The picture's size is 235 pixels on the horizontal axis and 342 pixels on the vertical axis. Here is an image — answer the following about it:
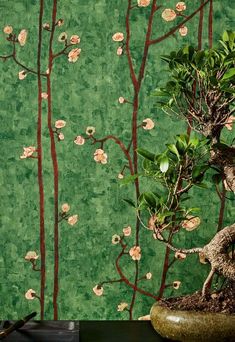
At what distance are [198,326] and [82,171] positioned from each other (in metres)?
0.73

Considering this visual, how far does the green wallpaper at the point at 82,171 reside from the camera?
2244 millimetres

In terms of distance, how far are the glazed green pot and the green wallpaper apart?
396mm

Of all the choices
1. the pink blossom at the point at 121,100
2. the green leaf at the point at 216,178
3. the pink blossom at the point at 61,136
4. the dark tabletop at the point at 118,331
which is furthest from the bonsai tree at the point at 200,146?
the pink blossom at the point at 61,136

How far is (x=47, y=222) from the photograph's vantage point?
2.25 metres

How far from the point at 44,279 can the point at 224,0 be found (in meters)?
1.21

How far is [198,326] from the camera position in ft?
5.95

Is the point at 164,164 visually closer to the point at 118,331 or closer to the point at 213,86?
the point at 213,86

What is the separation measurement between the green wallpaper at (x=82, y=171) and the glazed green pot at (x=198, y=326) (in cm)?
40

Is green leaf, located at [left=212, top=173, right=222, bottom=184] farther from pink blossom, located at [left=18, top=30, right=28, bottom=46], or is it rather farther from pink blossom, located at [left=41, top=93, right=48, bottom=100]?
pink blossom, located at [left=18, top=30, right=28, bottom=46]

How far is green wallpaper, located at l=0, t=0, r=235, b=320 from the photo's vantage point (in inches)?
88.4

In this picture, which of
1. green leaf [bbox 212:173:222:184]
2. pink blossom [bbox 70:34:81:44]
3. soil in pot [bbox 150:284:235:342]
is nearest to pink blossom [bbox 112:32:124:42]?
pink blossom [bbox 70:34:81:44]

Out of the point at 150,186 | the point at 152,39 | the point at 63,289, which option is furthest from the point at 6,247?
the point at 152,39

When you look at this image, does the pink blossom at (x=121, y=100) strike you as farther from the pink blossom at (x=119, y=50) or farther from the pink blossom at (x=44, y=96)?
the pink blossom at (x=44, y=96)

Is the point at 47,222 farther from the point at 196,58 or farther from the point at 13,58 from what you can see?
the point at 196,58
